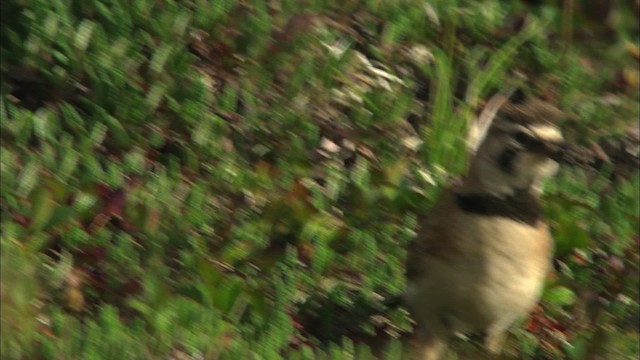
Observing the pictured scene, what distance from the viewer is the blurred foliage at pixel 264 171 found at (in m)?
4.30

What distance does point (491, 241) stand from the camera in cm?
397

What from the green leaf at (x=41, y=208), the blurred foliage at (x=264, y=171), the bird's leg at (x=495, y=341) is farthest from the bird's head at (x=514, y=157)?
the green leaf at (x=41, y=208)

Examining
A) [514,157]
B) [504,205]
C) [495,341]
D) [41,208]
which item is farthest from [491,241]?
[41,208]

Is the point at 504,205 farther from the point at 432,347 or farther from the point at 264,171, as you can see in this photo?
the point at 264,171

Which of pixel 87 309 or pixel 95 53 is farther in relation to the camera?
pixel 95 53

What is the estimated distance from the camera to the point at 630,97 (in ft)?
19.3

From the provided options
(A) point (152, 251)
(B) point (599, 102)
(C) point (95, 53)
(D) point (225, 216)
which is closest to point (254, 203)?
(D) point (225, 216)

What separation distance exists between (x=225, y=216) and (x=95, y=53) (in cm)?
78

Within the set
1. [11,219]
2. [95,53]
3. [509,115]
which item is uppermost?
[509,115]

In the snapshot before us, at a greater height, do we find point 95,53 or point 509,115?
point 509,115

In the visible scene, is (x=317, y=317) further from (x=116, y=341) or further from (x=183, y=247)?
(x=116, y=341)

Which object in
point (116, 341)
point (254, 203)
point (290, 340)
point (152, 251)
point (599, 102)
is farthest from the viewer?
point (599, 102)

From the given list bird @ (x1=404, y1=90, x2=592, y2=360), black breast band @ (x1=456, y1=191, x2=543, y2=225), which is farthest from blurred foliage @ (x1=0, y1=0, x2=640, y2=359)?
black breast band @ (x1=456, y1=191, x2=543, y2=225)

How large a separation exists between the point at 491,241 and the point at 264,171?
4.02 ft
